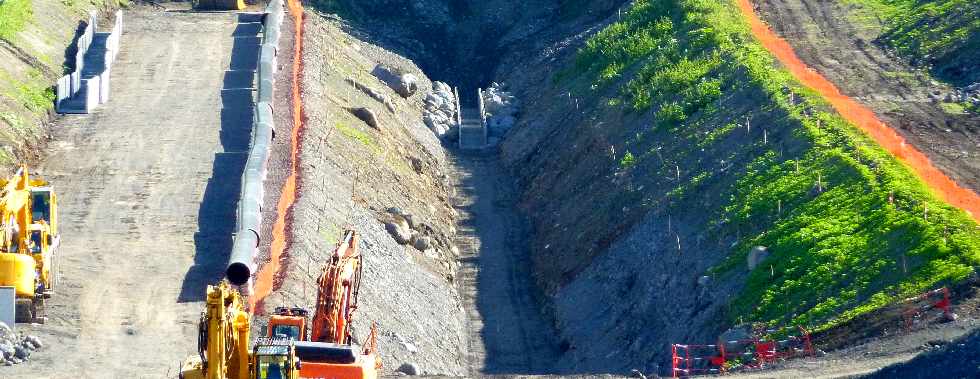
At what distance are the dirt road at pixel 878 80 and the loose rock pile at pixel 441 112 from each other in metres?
12.2

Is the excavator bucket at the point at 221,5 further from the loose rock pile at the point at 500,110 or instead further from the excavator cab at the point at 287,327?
the excavator cab at the point at 287,327

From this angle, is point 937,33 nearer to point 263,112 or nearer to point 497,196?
point 497,196

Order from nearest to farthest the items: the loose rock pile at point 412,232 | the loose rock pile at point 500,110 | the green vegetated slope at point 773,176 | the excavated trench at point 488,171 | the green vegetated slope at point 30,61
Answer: the green vegetated slope at point 773,176 < the excavated trench at point 488,171 < the loose rock pile at point 412,232 < the green vegetated slope at point 30,61 < the loose rock pile at point 500,110

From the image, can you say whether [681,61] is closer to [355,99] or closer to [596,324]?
[355,99]

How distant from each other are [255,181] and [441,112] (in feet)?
74.1

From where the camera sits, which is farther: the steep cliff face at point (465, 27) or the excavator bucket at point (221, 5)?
the steep cliff face at point (465, 27)

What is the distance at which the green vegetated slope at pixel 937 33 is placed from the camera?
51.4 meters

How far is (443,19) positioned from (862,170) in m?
37.2

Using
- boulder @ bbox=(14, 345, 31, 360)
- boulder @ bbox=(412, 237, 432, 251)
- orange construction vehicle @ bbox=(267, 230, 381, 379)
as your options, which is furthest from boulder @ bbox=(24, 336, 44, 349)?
boulder @ bbox=(412, 237, 432, 251)

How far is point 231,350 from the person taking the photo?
85.9 feet

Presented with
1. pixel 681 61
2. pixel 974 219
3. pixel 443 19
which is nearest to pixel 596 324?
pixel 974 219

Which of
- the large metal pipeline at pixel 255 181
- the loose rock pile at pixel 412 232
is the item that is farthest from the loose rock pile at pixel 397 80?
the loose rock pile at pixel 412 232

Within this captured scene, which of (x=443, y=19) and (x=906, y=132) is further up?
(x=443, y=19)

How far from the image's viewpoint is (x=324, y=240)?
39.8 metres
